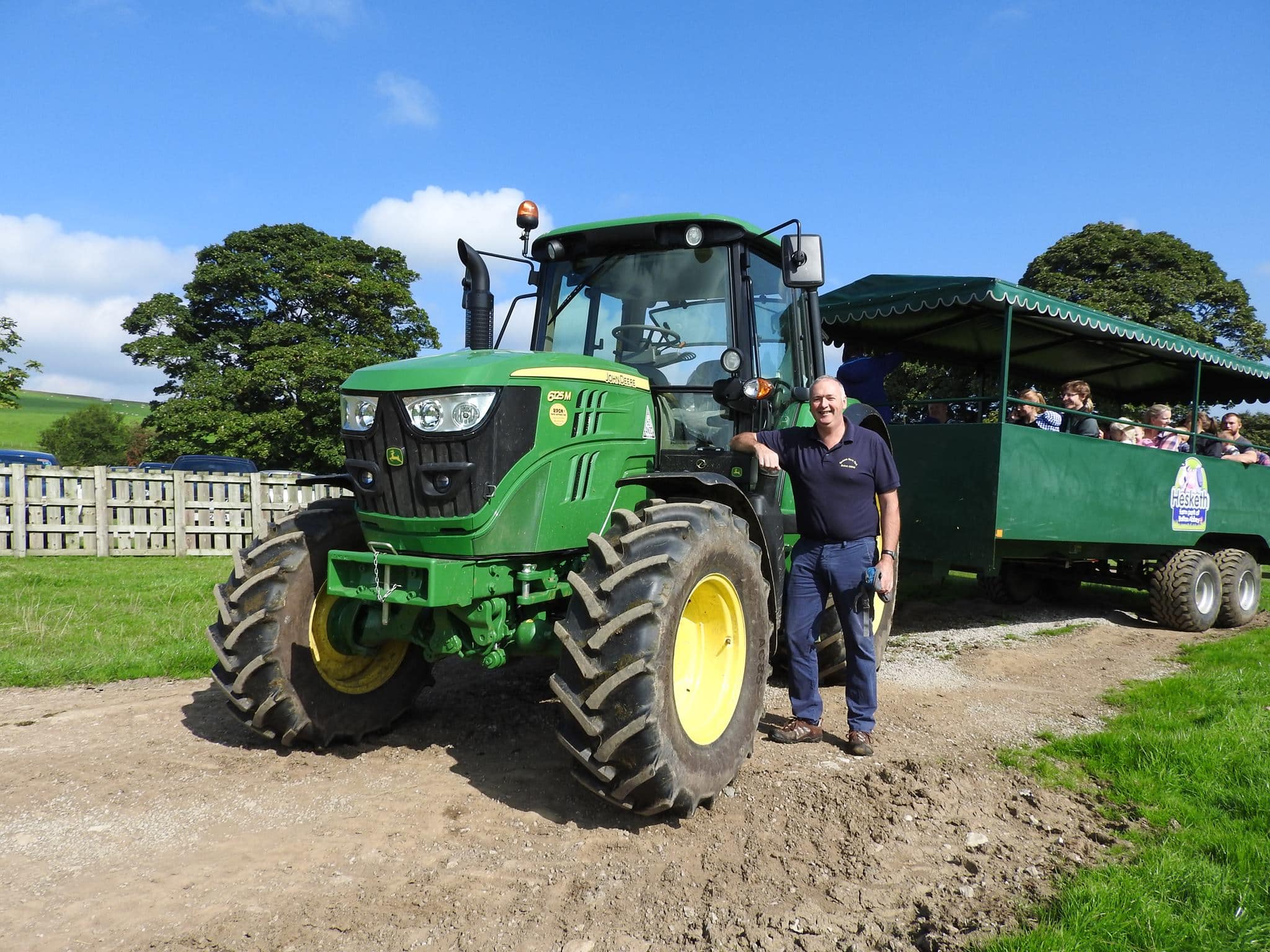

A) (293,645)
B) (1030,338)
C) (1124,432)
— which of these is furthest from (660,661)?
(1124,432)

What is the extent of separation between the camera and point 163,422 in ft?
88.5

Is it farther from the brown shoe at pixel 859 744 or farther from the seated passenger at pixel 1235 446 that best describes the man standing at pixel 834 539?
the seated passenger at pixel 1235 446

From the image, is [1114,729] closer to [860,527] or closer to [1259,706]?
[1259,706]

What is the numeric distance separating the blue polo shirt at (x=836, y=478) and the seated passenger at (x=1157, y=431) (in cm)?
556

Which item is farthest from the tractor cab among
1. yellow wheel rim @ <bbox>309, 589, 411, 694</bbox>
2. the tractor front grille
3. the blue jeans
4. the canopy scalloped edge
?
the canopy scalloped edge

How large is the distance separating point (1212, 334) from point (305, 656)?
27.0 metres

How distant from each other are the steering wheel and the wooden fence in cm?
834

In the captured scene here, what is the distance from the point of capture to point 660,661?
335cm

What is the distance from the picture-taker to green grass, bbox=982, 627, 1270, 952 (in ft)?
8.98

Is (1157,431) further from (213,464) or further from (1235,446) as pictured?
(213,464)

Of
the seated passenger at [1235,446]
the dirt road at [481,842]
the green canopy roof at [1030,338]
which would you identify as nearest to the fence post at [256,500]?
the dirt road at [481,842]

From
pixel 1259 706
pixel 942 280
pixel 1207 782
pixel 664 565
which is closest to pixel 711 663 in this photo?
pixel 664 565

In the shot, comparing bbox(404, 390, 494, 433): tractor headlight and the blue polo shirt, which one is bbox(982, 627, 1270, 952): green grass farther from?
bbox(404, 390, 494, 433): tractor headlight

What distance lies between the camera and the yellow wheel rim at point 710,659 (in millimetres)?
3826
